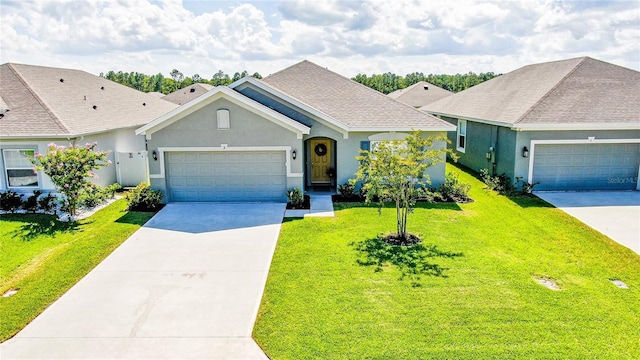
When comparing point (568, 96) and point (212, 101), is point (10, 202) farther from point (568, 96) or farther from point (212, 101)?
point (568, 96)

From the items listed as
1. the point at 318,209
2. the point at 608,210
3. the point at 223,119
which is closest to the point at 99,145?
the point at 223,119

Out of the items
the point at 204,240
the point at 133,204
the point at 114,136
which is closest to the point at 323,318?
the point at 204,240

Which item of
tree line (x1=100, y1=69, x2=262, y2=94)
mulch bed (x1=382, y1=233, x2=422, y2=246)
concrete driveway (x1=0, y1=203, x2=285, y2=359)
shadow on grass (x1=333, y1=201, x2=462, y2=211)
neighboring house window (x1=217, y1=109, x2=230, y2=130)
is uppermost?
tree line (x1=100, y1=69, x2=262, y2=94)

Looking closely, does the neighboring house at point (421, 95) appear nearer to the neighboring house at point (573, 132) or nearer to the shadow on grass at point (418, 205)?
the neighboring house at point (573, 132)

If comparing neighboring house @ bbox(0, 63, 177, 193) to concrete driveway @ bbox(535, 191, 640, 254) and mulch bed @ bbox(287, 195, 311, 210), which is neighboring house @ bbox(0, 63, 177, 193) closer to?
mulch bed @ bbox(287, 195, 311, 210)

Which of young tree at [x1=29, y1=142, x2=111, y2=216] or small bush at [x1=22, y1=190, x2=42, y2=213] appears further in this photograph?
small bush at [x1=22, y1=190, x2=42, y2=213]

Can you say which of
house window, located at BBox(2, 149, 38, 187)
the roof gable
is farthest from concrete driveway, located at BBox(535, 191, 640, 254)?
house window, located at BBox(2, 149, 38, 187)
